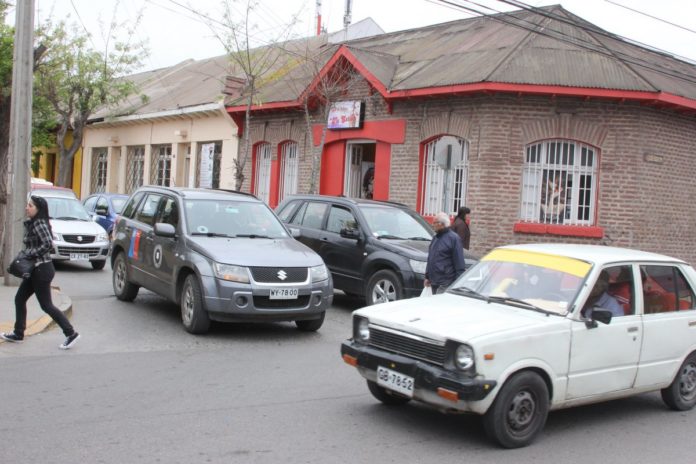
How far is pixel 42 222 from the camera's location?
25.9 ft

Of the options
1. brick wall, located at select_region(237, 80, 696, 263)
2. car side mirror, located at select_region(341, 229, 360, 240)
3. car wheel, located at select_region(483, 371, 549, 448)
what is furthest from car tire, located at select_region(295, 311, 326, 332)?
brick wall, located at select_region(237, 80, 696, 263)

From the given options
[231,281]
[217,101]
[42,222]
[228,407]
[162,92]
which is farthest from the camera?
[162,92]

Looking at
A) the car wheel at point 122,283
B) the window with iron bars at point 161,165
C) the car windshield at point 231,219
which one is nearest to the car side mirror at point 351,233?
the car windshield at point 231,219

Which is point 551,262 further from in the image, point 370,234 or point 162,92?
point 162,92

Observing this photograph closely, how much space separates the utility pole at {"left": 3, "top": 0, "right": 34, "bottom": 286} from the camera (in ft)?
36.8

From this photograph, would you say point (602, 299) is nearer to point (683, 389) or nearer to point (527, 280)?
point (527, 280)

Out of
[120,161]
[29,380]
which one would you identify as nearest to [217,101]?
[120,161]

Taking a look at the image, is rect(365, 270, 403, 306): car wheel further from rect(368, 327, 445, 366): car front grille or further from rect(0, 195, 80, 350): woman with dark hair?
rect(368, 327, 445, 366): car front grille

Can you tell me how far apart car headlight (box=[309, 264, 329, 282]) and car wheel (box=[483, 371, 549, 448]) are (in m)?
4.13

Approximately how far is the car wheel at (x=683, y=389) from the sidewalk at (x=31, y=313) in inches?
264

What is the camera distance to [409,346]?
5617 mm

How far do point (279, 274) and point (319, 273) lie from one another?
1.94 feet

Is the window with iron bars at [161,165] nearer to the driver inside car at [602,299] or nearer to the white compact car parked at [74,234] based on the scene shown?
the white compact car parked at [74,234]

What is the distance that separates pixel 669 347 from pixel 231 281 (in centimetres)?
464
